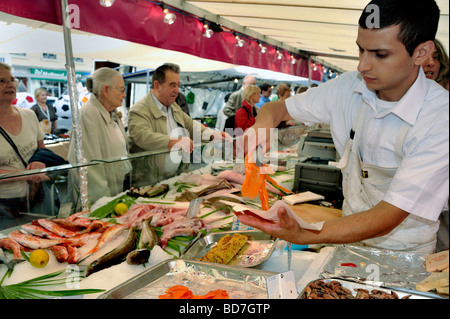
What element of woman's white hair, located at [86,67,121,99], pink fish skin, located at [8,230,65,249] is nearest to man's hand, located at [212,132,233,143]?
woman's white hair, located at [86,67,121,99]

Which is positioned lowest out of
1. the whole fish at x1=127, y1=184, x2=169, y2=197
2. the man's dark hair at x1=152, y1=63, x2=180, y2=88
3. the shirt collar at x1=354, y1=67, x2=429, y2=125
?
the whole fish at x1=127, y1=184, x2=169, y2=197

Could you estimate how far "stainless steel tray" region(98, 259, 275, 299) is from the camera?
162 cm

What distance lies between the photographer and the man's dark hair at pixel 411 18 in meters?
1.32

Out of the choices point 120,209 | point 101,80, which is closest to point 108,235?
point 120,209

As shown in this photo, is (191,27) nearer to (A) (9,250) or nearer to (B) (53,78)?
(A) (9,250)

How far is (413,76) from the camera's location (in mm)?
1524

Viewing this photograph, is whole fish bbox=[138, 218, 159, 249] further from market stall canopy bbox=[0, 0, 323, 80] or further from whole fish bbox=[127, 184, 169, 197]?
market stall canopy bbox=[0, 0, 323, 80]

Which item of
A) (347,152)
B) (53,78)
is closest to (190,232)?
(347,152)

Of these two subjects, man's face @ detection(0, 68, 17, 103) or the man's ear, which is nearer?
the man's ear

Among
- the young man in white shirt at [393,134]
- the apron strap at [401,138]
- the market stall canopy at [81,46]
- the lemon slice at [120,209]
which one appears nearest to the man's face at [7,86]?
the market stall canopy at [81,46]

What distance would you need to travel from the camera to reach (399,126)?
5.47 feet

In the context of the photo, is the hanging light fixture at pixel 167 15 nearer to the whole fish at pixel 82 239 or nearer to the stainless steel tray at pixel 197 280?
the whole fish at pixel 82 239

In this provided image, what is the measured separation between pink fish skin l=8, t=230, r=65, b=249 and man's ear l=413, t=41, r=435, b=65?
2.04 meters

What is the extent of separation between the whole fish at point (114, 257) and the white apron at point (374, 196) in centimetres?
127
